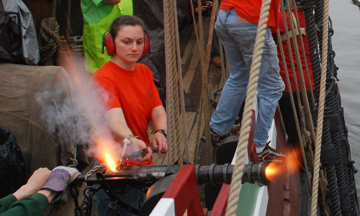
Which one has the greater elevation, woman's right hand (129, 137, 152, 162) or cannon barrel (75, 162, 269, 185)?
cannon barrel (75, 162, 269, 185)

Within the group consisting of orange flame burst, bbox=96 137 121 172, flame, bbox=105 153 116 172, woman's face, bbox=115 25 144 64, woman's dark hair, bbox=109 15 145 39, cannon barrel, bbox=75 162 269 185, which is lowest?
orange flame burst, bbox=96 137 121 172

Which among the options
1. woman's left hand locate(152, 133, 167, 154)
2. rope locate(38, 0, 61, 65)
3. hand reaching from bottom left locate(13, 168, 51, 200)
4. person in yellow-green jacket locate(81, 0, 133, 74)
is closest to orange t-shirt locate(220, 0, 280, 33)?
woman's left hand locate(152, 133, 167, 154)

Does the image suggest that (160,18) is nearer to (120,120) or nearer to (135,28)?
(135,28)

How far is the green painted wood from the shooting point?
186 cm

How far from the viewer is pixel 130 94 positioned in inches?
83.4

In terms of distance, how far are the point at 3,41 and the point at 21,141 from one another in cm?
71

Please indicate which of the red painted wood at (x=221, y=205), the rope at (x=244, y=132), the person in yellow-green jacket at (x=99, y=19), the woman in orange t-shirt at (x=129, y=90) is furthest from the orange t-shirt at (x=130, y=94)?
the person in yellow-green jacket at (x=99, y=19)

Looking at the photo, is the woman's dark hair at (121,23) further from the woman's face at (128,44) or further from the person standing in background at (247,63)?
the person standing in background at (247,63)

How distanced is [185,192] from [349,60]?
34.3 feet

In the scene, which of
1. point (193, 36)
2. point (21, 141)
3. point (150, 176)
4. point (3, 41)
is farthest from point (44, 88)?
point (193, 36)

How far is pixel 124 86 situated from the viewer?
211 centimetres

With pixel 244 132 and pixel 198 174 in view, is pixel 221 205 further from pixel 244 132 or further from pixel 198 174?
pixel 244 132

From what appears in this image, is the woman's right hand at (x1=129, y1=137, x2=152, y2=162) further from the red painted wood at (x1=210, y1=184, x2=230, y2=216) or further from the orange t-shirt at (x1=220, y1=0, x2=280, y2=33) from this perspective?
the orange t-shirt at (x1=220, y1=0, x2=280, y2=33)

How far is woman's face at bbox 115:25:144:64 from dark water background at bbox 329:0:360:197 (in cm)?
528
